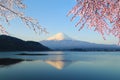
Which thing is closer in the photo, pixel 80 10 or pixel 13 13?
pixel 80 10

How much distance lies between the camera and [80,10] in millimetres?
9125

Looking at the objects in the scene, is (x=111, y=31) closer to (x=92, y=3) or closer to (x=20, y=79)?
(x=92, y=3)

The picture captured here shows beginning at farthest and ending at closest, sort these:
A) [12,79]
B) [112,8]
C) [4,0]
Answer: [12,79], [4,0], [112,8]

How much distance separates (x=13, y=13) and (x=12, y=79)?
41.8 meters

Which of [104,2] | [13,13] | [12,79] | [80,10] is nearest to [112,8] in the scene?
[104,2]

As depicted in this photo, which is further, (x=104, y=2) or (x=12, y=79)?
(x=12, y=79)

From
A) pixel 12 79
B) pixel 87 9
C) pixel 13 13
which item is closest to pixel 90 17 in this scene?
pixel 87 9

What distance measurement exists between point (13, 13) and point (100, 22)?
4.15 metres

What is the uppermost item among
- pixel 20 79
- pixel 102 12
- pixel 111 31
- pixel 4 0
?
pixel 4 0

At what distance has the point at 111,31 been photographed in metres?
9.27

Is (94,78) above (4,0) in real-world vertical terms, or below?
below

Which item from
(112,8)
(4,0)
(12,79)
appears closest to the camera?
(112,8)

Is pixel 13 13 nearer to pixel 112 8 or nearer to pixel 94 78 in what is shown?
pixel 112 8

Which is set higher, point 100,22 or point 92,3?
point 92,3
